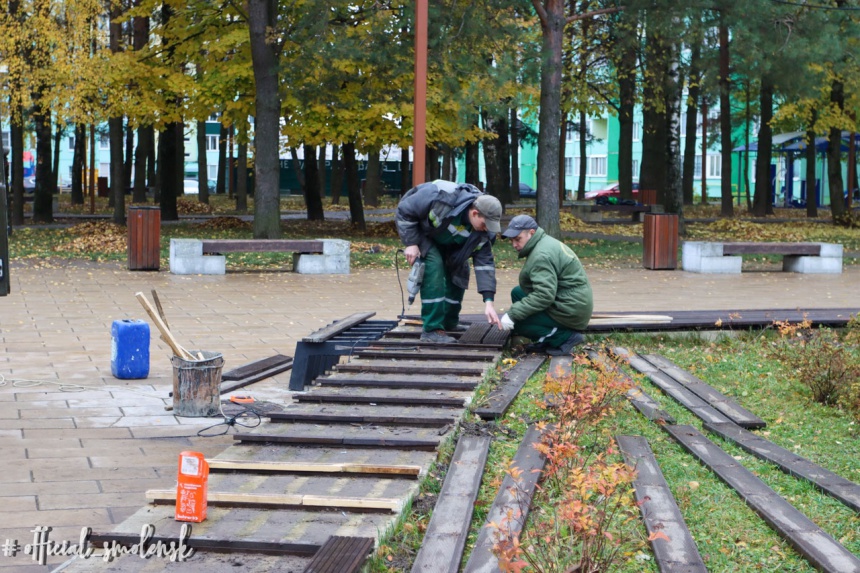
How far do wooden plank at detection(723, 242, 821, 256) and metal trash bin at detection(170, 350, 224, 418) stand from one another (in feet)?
40.9

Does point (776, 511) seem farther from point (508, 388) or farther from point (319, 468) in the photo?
point (508, 388)

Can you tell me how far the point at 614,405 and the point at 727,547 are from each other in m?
2.26

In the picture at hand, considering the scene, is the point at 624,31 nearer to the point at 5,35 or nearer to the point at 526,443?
the point at 5,35

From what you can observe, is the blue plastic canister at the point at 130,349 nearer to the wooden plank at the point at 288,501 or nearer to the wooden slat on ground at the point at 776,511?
the wooden plank at the point at 288,501

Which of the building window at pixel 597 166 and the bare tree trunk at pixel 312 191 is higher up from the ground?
the building window at pixel 597 166

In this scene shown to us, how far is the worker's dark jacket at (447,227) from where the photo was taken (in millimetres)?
8086

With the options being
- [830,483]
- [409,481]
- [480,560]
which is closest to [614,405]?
[830,483]

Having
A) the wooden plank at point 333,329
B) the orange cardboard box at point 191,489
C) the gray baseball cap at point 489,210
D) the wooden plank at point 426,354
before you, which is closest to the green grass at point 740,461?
the wooden plank at point 426,354

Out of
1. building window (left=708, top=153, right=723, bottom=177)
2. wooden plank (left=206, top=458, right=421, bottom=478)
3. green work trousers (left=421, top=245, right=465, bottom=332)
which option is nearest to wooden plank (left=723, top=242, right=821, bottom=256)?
green work trousers (left=421, top=245, right=465, bottom=332)

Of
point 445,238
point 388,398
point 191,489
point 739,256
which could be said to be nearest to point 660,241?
point 739,256

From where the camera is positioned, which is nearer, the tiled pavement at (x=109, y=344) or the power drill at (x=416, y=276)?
the tiled pavement at (x=109, y=344)

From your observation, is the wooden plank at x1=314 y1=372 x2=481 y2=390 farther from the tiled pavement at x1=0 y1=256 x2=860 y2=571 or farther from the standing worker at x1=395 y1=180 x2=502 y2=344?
the standing worker at x1=395 y1=180 x2=502 y2=344

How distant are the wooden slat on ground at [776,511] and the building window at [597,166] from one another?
73.5 m

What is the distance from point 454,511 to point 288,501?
67 cm
